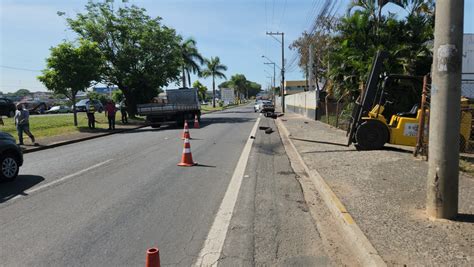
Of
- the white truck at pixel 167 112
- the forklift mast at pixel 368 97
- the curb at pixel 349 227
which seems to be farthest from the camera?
the white truck at pixel 167 112

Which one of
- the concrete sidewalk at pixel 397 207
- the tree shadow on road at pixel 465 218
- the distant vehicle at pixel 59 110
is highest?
the distant vehicle at pixel 59 110

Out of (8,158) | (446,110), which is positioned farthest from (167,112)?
(446,110)

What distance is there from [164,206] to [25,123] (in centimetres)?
1198

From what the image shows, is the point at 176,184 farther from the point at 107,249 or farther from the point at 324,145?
the point at 324,145

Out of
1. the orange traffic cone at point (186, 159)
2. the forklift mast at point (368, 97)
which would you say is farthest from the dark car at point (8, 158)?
the forklift mast at point (368, 97)

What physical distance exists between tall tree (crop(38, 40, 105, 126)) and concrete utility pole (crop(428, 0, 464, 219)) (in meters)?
21.8

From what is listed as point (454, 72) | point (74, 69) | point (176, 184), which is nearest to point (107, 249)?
point (176, 184)

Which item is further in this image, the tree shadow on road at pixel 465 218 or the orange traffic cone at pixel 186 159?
the orange traffic cone at pixel 186 159

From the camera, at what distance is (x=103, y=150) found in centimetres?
1466

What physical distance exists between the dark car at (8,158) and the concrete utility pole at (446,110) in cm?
806

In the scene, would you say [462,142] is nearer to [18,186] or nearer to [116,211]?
[116,211]

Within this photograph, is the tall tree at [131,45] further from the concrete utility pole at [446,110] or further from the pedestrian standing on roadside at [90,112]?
the concrete utility pole at [446,110]

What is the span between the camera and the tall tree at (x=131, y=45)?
3150 cm

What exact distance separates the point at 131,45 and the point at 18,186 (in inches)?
991
